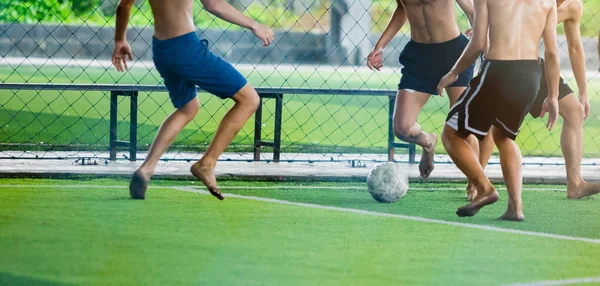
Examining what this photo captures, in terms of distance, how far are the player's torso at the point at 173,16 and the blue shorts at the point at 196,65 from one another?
0.04m

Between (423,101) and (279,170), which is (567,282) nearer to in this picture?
(423,101)

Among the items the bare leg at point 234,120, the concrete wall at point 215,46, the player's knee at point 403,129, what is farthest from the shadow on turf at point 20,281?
the concrete wall at point 215,46

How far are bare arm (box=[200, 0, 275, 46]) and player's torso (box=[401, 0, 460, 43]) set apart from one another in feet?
3.63

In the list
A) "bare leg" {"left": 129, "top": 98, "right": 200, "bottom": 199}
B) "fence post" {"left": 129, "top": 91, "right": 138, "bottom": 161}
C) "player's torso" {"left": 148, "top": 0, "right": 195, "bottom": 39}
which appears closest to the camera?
"player's torso" {"left": 148, "top": 0, "right": 195, "bottom": 39}

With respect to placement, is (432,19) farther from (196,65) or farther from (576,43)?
(196,65)

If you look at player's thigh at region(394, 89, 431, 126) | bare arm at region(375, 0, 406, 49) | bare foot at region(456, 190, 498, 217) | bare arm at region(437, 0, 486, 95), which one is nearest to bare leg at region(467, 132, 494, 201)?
player's thigh at region(394, 89, 431, 126)

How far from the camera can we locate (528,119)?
17188mm

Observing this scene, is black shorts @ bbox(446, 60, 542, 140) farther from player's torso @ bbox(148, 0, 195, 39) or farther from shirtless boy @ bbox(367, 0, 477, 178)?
player's torso @ bbox(148, 0, 195, 39)

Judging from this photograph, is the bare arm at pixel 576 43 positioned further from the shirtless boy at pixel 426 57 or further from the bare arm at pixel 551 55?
the bare arm at pixel 551 55

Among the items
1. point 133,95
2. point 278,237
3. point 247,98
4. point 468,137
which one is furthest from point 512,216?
point 133,95

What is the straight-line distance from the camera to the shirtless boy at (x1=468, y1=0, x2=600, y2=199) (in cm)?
760

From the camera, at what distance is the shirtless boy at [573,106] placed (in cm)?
760

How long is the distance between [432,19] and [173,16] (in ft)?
Answer: 5.34

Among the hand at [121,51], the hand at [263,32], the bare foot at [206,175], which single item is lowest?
the bare foot at [206,175]
